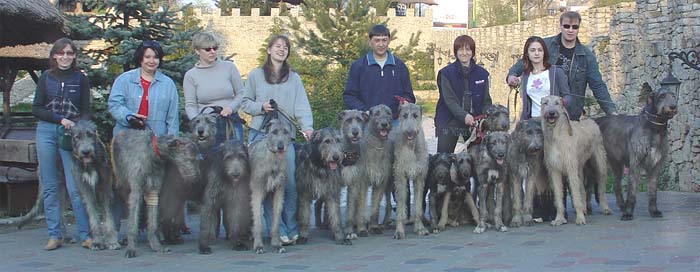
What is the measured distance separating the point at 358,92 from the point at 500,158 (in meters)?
1.75

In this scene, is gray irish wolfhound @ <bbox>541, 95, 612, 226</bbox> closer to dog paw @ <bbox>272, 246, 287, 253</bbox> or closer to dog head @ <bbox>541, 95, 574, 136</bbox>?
dog head @ <bbox>541, 95, 574, 136</bbox>

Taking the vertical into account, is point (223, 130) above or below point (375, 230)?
above

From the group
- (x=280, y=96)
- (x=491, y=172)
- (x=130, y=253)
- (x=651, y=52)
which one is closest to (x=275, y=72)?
(x=280, y=96)

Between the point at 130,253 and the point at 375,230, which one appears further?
the point at 375,230

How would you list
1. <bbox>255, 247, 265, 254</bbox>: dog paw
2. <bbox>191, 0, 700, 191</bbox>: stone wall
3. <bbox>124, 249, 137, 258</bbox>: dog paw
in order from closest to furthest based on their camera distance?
<bbox>124, 249, 137, 258</bbox>: dog paw
<bbox>255, 247, 265, 254</bbox>: dog paw
<bbox>191, 0, 700, 191</bbox>: stone wall

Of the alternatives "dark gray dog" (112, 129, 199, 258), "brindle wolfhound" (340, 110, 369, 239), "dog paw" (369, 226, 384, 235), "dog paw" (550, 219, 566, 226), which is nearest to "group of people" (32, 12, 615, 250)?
"dark gray dog" (112, 129, 199, 258)

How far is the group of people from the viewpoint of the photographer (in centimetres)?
801

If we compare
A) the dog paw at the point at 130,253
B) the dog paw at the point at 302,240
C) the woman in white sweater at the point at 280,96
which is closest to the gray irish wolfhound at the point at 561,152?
the woman in white sweater at the point at 280,96

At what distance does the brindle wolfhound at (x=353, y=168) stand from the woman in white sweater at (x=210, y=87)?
45.1 inches

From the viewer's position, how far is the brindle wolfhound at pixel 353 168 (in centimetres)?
A: 795

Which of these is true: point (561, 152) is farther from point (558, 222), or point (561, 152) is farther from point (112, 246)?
point (112, 246)

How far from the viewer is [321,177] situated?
7.89 m

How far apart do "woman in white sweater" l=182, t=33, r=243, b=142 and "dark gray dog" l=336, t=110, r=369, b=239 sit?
1.15 m

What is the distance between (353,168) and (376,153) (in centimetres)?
31
